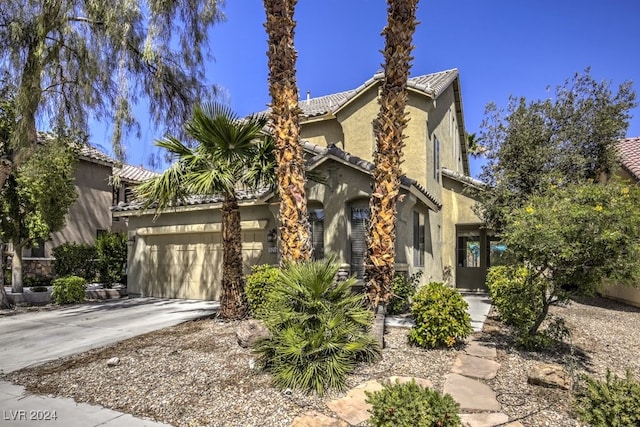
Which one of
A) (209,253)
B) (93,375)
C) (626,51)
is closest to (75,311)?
(209,253)

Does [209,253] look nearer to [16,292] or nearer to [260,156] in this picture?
[260,156]

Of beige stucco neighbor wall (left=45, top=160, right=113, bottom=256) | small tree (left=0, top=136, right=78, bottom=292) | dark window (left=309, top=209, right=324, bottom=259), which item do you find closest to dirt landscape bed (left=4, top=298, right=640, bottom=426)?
dark window (left=309, top=209, right=324, bottom=259)

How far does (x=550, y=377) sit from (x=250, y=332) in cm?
531

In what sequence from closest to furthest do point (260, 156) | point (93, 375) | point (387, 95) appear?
point (93, 375)
point (387, 95)
point (260, 156)

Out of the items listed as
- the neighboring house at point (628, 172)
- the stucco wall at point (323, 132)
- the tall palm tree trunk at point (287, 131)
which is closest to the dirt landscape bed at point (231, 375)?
the tall palm tree trunk at point (287, 131)

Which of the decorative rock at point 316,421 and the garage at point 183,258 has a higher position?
the garage at point 183,258

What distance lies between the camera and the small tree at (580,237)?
6449 mm

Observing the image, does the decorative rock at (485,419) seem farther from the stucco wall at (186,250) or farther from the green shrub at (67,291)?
the green shrub at (67,291)

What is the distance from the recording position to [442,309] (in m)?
7.61

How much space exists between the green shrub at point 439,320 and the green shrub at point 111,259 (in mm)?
16627

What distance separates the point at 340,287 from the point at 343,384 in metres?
1.60

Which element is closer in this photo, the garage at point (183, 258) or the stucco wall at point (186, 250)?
the stucco wall at point (186, 250)

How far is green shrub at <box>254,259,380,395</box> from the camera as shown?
238 inches

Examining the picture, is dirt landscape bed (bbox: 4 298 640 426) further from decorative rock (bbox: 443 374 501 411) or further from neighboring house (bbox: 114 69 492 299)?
neighboring house (bbox: 114 69 492 299)
